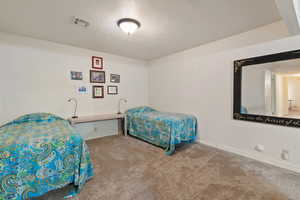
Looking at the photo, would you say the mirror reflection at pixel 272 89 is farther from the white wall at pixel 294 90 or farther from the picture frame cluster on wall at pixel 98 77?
the picture frame cluster on wall at pixel 98 77

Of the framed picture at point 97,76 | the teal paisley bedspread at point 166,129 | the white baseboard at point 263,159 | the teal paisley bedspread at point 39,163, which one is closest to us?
the teal paisley bedspread at point 39,163

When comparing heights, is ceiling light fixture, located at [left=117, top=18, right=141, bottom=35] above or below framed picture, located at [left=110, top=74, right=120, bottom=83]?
above

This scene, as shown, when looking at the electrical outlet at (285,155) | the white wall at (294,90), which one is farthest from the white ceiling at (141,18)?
the electrical outlet at (285,155)

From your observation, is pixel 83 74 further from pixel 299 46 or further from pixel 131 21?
pixel 299 46

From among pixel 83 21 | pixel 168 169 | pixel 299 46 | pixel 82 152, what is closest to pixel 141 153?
pixel 168 169

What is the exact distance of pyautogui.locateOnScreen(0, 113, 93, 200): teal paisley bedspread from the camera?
1.37 meters


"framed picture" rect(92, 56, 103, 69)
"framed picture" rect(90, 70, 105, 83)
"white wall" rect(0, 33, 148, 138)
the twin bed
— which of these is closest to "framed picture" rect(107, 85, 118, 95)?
"white wall" rect(0, 33, 148, 138)

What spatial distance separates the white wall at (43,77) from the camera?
2.59 m

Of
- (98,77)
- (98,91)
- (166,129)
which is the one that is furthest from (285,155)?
(98,77)

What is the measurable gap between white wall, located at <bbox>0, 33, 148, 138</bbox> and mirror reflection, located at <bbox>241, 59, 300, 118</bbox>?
3.22 m

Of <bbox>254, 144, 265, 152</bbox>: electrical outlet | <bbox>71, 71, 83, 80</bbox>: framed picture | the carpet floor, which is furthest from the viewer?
<bbox>71, 71, 83, 80</bbox>: framed picture

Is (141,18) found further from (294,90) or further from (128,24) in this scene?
(294,90)

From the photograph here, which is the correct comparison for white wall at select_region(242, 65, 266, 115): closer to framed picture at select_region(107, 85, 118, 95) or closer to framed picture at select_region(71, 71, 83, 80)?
framed picture at select_region(107, 85, 118, 95)

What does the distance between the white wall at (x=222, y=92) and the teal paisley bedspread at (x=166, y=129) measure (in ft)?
1.17
